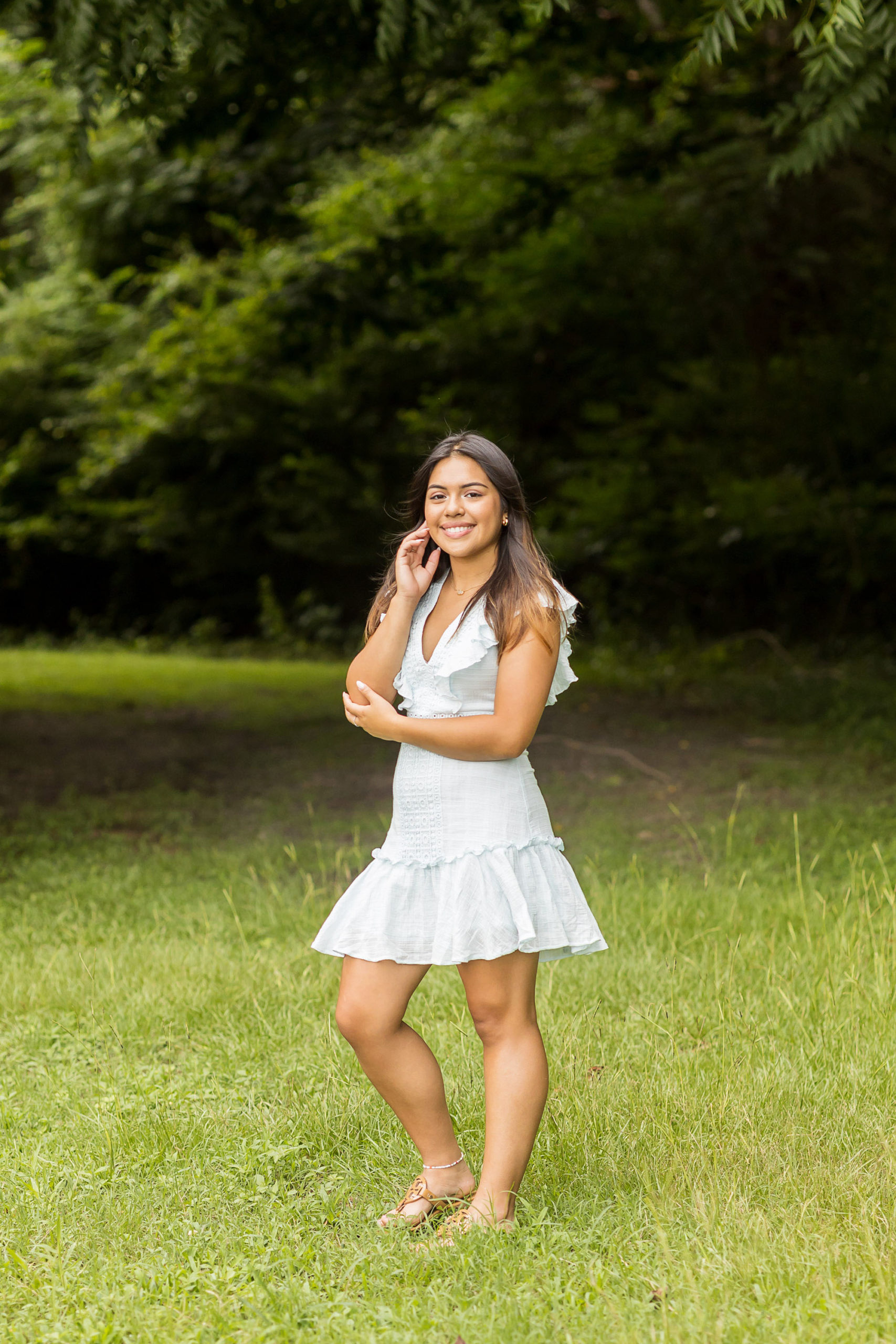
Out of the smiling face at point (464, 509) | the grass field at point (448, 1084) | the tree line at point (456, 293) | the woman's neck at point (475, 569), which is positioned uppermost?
the tree line at point (456, 293)

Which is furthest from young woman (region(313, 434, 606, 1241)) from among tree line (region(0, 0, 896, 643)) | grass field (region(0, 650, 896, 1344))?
tree line (region(0, 0, 896, 643))

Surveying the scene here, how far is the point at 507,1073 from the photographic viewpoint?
2512 mm

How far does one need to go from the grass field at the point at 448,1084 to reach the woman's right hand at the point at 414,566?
1.33 meters

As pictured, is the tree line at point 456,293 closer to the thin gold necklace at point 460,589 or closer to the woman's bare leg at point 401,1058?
the thin gold necklace at point 460,589

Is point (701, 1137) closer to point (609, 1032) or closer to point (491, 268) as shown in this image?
point (609, 1032)

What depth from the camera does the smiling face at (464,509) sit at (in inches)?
103

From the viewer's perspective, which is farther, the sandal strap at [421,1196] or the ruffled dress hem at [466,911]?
the sandal strap at [421,1196]

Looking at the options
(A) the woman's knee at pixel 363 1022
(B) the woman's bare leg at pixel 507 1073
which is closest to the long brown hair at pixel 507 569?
(B) the woman's bare leg at pixel 507 1073

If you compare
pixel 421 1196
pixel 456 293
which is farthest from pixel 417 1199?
pixel 456 293

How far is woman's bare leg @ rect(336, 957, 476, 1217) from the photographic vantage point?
2537 millimetres

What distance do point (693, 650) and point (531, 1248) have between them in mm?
10150

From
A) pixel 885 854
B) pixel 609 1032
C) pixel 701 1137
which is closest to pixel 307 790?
pixel 885 854

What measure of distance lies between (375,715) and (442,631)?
29 centimetres

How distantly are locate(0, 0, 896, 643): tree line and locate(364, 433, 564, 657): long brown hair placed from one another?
2.13 metres
